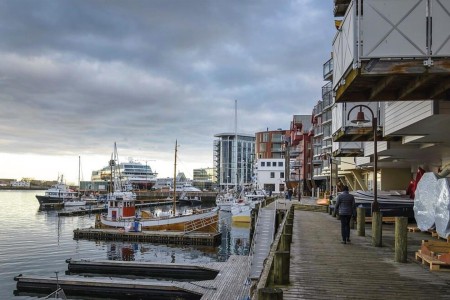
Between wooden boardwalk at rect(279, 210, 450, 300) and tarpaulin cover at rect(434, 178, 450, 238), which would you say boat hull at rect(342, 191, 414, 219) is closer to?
wooden boardwalk at rect(279, 210, 450, 300)

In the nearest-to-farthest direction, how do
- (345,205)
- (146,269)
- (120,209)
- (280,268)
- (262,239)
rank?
(280,268) < (345,205) < (262,239) < (146,269) < (120,209)

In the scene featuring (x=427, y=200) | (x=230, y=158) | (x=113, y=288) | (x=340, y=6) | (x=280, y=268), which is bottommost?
(x=113, y=288)

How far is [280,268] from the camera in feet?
26.2

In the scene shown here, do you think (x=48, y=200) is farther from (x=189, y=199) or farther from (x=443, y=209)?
(x=443, y=209)

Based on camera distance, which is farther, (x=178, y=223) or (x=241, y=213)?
(x=241, y=213)

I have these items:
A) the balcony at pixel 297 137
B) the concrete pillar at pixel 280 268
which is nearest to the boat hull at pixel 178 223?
the concrete pillar at pixel 280 268

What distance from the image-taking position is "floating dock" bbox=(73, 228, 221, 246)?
4059 cm

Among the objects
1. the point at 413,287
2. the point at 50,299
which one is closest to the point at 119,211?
the point at 50,299

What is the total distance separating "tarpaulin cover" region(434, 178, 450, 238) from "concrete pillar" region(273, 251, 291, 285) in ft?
17.0

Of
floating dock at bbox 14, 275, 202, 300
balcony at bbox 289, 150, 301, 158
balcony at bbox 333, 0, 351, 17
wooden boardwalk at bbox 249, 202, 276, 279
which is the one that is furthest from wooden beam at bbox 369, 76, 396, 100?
balcony at bbox 289, 150, 301, 158

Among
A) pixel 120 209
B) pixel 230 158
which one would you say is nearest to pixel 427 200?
pixel 120 209

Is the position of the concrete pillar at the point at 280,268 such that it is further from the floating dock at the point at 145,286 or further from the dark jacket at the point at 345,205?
the floating dock at the point at 145,286

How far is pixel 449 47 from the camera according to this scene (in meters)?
7.92

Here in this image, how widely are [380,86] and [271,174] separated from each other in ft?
313
